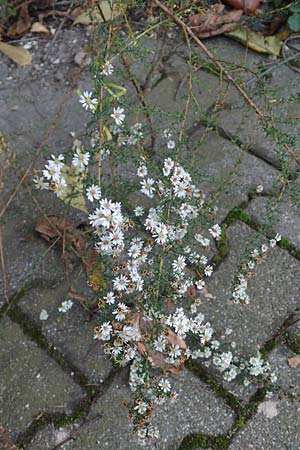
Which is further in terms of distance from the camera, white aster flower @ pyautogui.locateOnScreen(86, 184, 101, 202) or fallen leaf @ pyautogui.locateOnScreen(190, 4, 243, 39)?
fallen leaf @ pyautogui.locateOnScreen(190, 4, 243, 39)

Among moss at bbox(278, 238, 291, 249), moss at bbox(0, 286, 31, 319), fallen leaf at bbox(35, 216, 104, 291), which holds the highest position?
fallen leaf at bbox(35, 216, 104, 291)

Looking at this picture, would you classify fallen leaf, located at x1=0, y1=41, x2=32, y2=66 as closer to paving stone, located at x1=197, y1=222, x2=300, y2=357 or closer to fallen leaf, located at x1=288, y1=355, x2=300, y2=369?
paving stone, located at x1=197, y1=222, x2=300, y2=357

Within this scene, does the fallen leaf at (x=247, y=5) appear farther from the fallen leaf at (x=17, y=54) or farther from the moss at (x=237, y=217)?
the moss at (x=237, y=217)

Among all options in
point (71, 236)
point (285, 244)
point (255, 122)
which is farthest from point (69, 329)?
point (255, 122)

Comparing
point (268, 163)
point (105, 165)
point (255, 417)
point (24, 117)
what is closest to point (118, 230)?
point (255, 417)

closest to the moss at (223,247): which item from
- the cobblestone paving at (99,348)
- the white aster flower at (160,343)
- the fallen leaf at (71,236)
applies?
the cobblestone paving at (99,348)

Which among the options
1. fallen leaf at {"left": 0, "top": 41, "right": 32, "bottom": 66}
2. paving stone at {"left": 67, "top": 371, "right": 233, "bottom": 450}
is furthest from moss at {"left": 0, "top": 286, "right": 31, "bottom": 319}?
fallen leaf at {"left": 0, "top": 41, "right": 32, "bottom": 66}

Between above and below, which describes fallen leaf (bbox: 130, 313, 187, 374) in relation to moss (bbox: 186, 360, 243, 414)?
above

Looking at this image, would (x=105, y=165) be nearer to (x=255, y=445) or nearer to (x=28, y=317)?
(x=28, y=317)
